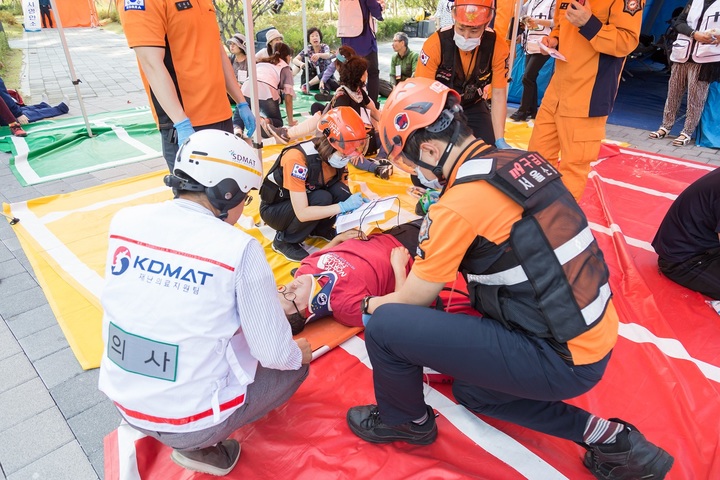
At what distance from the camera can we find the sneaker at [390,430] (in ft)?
6.08

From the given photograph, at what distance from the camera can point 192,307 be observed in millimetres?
1332

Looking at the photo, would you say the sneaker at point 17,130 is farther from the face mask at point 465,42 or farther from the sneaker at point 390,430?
the sneaker at point 390,430

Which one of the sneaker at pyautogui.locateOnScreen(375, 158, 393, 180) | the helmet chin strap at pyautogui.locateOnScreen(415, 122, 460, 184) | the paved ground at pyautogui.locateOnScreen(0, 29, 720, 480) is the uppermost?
the helmet chin strap at pyautogui.locateOnScreen(415, 122, 460, 184)

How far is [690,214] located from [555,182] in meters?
1.95

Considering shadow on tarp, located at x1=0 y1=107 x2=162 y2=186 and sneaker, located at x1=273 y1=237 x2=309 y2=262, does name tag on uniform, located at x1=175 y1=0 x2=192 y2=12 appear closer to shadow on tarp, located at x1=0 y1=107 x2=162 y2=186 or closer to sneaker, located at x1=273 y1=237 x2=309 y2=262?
sneaker, located at x1=273 y1=237 x2=309 y2=262

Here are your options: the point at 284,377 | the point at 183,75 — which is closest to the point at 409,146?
the point at 284,377

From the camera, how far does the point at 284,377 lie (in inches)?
72.3

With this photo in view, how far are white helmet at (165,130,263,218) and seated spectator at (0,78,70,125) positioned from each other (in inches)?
255

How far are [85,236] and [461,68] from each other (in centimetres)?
335

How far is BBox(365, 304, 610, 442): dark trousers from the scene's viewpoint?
1.51 meters

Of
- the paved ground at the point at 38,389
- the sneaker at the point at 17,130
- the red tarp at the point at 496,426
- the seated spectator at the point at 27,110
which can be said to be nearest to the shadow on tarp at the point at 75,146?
the sneaker at the point at 17,130

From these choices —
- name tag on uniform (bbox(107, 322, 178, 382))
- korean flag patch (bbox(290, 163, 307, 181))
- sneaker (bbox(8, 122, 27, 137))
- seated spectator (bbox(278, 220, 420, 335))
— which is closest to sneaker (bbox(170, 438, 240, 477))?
name tag on uniform (bbox(107, 322, 178, 382))

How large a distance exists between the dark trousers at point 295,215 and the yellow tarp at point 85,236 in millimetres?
196

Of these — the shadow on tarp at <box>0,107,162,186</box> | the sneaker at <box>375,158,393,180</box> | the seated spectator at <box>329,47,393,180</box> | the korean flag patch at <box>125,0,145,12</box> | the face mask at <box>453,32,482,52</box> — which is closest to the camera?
the korean flag patch at <box>125,0,145,12</box>
